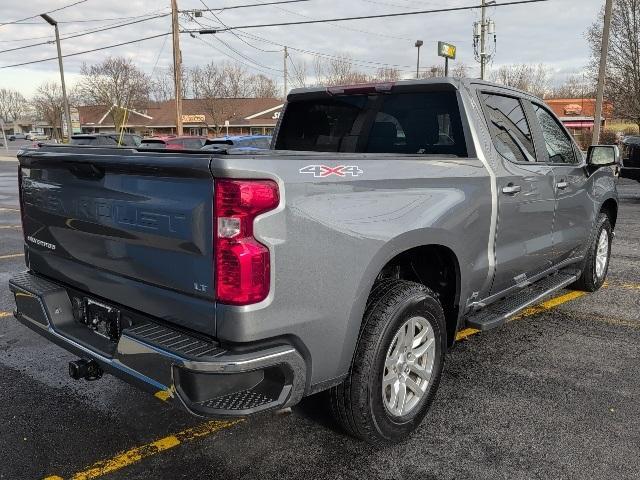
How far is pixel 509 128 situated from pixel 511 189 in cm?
60

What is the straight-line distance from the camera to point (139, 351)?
7.84 feet

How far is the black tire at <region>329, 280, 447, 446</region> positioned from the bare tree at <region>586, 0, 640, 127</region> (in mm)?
36163

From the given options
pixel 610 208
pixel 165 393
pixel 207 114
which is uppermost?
pixel 207 114

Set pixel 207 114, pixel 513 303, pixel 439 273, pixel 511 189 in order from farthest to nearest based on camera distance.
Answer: pixel 207 114, pixel 513 303, pixel 511 189, pixel 439 273

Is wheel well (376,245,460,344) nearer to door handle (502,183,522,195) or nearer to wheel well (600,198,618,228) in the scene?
door handle (502,183,522,195)

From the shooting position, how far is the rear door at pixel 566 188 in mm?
4527

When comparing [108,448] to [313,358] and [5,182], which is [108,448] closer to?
[313,358]

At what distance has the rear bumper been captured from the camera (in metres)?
2.21

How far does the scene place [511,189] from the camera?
12.3ft

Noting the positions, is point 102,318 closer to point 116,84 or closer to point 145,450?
point 145,450

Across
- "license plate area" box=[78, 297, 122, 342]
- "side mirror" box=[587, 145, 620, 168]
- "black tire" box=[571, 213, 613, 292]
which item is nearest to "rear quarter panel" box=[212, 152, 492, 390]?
"license plate area" box=[78, 297, 122, 342]

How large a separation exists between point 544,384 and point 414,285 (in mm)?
1400

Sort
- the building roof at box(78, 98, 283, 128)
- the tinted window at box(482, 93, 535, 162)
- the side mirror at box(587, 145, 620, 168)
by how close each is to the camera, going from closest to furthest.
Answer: the tinted window at box(482, 93, 535, 162), the side mirror at box(587, 145, 620, 168), the building roof at box(78, 98, 283, 128)

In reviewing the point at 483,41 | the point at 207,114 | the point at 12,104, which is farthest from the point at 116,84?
the point at 12,104
